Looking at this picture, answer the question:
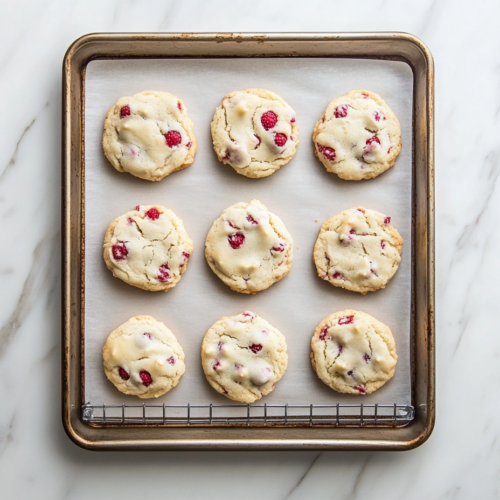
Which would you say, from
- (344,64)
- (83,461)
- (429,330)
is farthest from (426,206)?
(83,461)

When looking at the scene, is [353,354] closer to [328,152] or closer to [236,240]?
[236,240]

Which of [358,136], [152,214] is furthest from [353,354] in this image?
Result: [152,214]

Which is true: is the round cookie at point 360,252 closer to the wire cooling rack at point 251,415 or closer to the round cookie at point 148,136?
the wire cooling rack at point 251,415

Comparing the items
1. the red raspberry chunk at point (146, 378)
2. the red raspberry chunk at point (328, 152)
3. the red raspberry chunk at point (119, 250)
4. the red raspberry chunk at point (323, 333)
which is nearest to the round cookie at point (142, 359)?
the red raspberry chunk at point (146, 378)

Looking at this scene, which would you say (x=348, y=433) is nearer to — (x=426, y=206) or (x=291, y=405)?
(x=291, y=405)

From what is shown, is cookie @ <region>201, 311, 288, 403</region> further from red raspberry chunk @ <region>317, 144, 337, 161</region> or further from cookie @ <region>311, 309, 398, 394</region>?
red raspberry chunk @ <region>317, 144, 337, 161</region>

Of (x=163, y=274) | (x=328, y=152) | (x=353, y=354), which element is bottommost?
(x=353, y=354)
